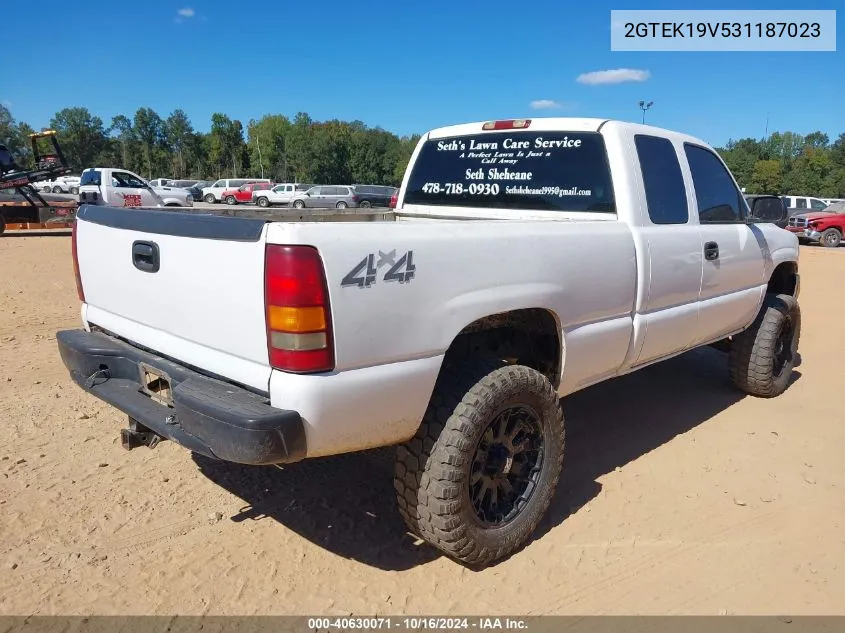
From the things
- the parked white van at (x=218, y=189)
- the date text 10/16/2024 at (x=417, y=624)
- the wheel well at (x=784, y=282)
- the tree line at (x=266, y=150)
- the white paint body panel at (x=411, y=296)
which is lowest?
the date text 10/16/2024 at (x=417, y=624)

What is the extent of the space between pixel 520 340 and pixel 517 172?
1195mm

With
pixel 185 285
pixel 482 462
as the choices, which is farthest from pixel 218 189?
pixel 482 462

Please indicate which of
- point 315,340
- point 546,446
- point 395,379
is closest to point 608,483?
point 546,446

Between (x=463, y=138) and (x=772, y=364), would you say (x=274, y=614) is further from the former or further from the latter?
(x=772, y=364)

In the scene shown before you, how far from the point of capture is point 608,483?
12.2 feet

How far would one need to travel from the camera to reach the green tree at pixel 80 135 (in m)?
86.9

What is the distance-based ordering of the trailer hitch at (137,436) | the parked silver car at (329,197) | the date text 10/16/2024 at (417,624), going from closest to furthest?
the date text 10/16/2024 at (417,624)
the trailer hitch at (137,436)
the parked silver car at (329,197)

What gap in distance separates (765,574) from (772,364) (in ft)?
Answer: 8.92

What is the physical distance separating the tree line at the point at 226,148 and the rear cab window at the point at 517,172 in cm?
7072

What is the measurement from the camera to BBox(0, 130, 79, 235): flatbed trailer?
55.3 feet

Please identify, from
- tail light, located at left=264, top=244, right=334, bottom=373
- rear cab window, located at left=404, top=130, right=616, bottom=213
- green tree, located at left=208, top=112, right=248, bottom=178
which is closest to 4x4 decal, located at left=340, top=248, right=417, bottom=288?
tail light, located at left=264, top=244, right=334, bottom=373

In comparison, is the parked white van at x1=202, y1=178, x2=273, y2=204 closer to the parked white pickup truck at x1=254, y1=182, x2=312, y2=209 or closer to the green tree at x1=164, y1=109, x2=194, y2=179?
the parked white pickup truck at x1=254, y1=182, x2=312, y2=209

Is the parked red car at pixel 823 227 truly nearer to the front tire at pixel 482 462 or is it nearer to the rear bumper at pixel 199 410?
the front tire at pixel 482 462

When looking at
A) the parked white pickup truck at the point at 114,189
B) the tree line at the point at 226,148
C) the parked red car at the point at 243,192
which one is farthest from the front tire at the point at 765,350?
the tree line at the point at 226,148
